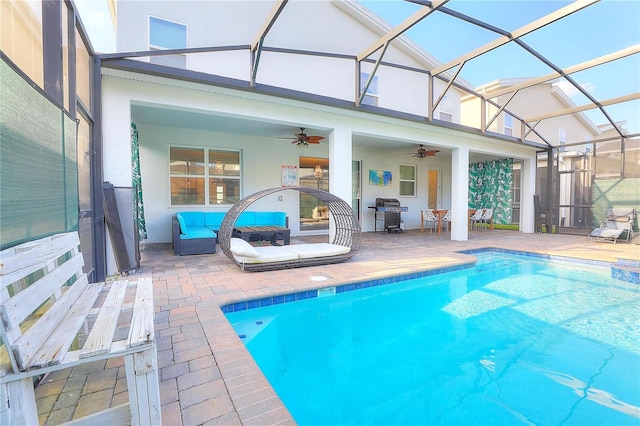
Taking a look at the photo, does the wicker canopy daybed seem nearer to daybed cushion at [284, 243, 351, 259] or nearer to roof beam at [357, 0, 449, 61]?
daybed cushion at [284, 243, 351, 259]

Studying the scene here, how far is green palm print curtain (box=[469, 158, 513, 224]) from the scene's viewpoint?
10.9 m

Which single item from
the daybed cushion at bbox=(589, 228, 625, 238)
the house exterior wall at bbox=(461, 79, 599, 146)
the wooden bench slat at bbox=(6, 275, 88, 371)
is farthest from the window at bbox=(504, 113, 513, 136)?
the wooden bench slat at bbox=(6, 275, 88, 371)

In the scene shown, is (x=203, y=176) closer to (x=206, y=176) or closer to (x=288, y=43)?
(x=206, y=176)

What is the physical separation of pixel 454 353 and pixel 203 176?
6985 mm

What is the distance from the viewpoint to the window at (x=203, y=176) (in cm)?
746

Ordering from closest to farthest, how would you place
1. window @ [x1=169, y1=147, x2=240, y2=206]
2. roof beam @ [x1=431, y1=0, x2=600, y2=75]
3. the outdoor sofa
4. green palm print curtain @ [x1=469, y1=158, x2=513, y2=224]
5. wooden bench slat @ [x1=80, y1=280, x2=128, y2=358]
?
wooden bench slat @ [x1=80, y1=280, x2=128, y2=358] → roof beam @ [x1=431, y1=0, x2=600, y2=75] → the outdoor sofa → window @ [x1=169, y1=147, x2=240, y2=206] → green palm print curtain @ [x1=469, y1=158, x2=513, y2=224]

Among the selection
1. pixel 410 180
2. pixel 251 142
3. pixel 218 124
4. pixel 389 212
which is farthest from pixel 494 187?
pixel 218 124

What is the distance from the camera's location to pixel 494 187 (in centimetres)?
1130

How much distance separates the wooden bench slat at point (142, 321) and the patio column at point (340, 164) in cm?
454

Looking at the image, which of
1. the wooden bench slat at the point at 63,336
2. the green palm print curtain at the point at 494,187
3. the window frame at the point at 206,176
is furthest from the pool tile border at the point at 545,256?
the wooden bench slat at the point at 63,336

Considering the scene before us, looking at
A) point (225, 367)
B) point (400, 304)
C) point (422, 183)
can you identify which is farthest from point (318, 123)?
point (422, 183)

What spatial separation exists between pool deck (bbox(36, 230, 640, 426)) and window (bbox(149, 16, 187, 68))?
14.2 feet

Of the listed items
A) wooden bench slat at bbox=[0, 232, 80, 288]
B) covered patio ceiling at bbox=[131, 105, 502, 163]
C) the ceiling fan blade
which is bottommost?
wooden bench slat at bbox=[0, 232, 80, 288]

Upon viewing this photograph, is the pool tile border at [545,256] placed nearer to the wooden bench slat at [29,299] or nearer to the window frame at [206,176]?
the window frame at [206,176]
